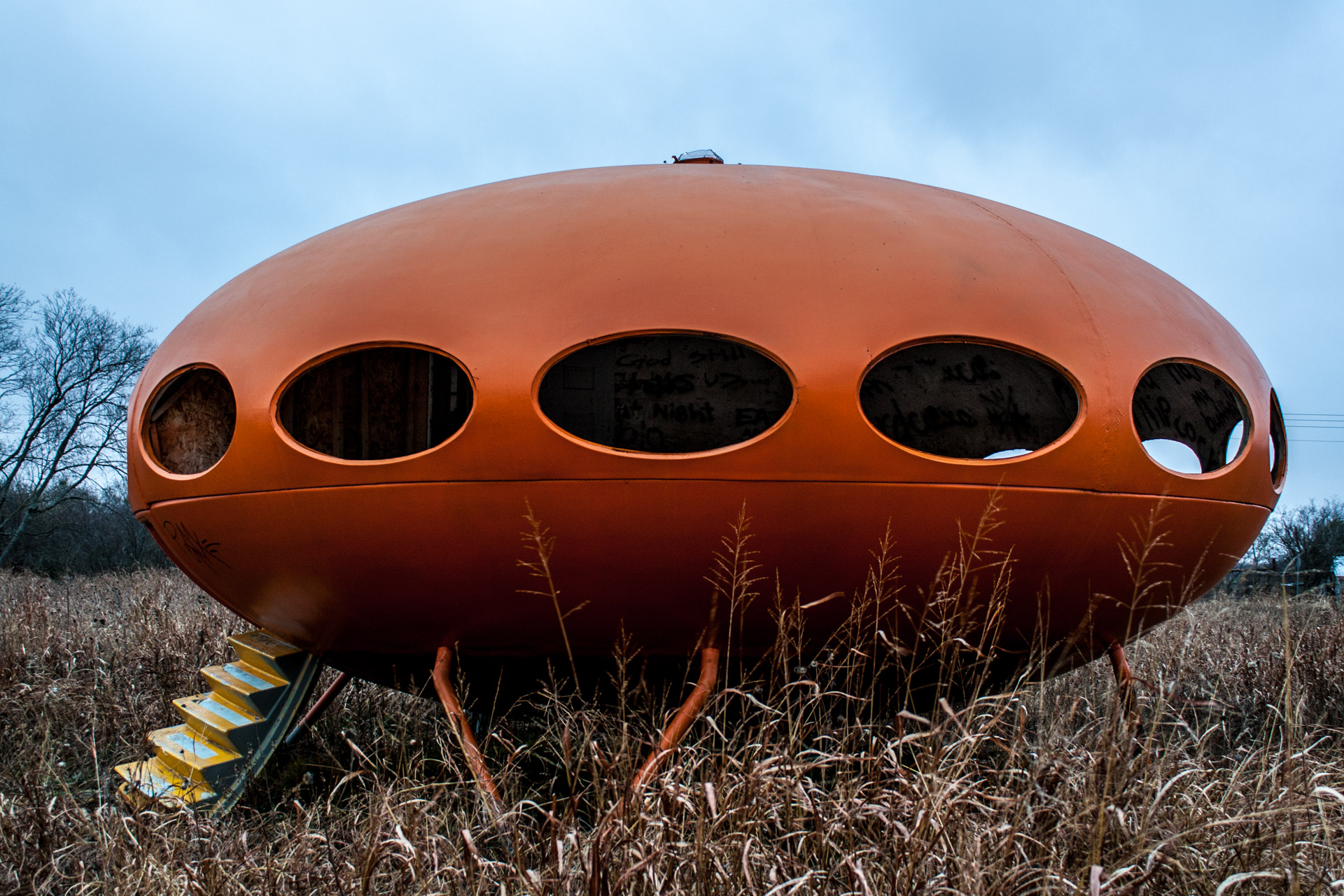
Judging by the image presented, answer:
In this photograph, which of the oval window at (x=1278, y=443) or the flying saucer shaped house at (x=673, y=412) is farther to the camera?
the oval window at (x=1278, y=443)

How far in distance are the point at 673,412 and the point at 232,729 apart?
236 centimetres

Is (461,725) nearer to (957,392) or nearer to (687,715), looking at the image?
(687,715)

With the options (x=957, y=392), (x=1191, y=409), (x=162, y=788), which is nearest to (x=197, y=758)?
→ (x=162, y=788)

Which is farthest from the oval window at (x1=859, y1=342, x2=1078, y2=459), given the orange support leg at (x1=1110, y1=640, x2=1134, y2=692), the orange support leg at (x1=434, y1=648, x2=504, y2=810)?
the orange support leg at (x1=434, y1=648, x2=504, y2=810)

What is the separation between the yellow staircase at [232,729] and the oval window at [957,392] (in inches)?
105

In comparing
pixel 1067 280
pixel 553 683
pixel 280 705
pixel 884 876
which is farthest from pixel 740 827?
pixel 280 705

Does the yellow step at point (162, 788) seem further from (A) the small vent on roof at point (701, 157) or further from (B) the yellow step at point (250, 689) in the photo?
(A) the small vent on roof at point (701, 157)

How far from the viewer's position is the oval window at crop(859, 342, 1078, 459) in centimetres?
361

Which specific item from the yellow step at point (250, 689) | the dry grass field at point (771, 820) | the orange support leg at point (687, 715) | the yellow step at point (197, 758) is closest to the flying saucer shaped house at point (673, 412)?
the orange support leg at point (687, 715)

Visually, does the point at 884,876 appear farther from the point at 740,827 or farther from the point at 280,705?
the point at 280,705

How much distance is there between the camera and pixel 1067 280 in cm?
335

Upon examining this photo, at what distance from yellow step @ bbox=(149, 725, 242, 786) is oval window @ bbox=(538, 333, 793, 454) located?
2.12 metres

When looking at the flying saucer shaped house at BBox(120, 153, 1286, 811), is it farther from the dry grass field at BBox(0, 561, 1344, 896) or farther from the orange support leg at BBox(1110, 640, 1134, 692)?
the dry grass field at BBox(0, 561, 1344, 896)

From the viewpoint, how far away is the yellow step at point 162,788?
3566 millimetres
